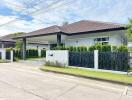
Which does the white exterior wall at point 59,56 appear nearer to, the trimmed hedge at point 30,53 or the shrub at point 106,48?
the shrub at point 106,48

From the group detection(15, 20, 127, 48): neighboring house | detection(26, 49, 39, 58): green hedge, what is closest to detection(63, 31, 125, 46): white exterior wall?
detection(15, 20, 127, 48): neighboring house

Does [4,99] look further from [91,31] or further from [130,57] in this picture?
[91,31]

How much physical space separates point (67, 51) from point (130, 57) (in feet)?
21.2

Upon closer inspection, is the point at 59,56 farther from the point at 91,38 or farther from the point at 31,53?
the point at 31,53

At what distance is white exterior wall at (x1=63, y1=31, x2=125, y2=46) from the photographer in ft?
71.0

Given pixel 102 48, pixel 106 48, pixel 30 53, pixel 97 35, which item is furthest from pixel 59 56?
pixel 30 53

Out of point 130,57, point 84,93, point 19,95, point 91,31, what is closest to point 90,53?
point 130,57

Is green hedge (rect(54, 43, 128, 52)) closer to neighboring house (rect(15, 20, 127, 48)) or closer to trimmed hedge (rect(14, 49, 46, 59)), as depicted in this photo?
neighboring house (rect(15, 20, 127, 48))

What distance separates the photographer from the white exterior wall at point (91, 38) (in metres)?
A: 21.6

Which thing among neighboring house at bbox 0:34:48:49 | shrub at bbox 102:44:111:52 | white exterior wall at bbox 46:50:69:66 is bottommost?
white exterior wall at bbox 46:50:69:66

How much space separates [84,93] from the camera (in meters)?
8.27

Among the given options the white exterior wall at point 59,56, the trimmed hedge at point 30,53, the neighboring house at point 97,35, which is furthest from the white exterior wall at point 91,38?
the trimmed hedge at point 30,53

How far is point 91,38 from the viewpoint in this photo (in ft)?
77.3

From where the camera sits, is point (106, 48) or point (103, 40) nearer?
point (106, 48)
